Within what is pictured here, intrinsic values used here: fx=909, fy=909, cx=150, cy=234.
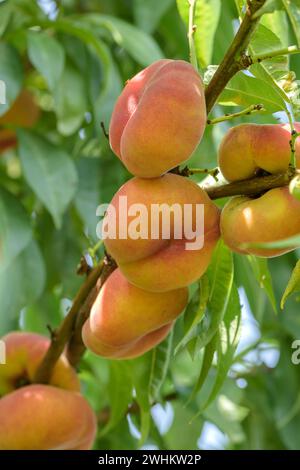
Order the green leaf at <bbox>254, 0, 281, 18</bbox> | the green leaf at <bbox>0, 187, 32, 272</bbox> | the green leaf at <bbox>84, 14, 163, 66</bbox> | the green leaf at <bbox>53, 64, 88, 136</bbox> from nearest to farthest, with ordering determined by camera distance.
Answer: the green leaf at <bbox>254, 0, 281, 18</bbox> → the green leaf at <bbox>0, 187, 32, 272</bbox> → the green leaf at <bbox>84, 14, 163, 66</bbox> → the green leaf at <bbox>53, 64, 88, 136</bbox>

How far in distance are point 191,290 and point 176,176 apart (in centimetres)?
23

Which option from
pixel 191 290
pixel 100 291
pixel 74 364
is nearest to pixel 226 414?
pixel 74 364

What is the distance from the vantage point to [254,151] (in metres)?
0.80

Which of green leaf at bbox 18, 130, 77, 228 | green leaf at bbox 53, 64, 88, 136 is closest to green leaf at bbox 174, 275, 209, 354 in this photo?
green leaf at bbox 18, 130, 77, 228

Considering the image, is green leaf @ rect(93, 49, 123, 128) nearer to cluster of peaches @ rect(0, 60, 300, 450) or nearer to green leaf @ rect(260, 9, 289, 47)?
green leaf @ rect(260, 9, 289, 47)

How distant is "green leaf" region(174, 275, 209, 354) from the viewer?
848 mm

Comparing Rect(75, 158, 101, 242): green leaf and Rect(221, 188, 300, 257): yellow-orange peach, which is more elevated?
Rect(221, 188, 300, 257): yellow-orange peach

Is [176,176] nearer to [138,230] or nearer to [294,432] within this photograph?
[138,230]

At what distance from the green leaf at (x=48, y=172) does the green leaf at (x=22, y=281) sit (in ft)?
0.28

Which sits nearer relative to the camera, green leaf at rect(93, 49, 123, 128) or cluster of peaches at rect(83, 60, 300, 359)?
cluster of peaches at rect(83, 60, 300, 359)

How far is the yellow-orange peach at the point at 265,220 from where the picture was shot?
0.75 meters

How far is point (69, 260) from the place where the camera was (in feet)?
5.57

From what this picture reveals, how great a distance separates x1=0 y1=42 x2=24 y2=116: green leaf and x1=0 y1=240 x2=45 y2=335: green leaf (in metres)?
0.25

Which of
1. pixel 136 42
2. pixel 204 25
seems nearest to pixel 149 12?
pixel 136 42
